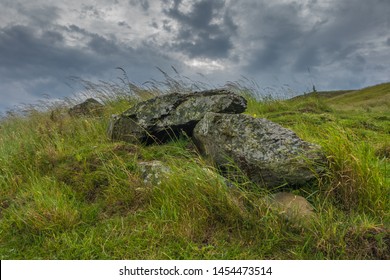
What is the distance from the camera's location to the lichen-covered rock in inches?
380

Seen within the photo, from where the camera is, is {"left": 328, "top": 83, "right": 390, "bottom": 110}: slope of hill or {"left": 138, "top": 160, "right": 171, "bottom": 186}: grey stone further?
{"left": 328, "top": 83, "right": 390, "bottom": 110}: slope of hill

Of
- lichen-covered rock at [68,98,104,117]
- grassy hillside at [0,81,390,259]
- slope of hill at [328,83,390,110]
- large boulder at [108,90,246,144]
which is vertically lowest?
grassy hillside at [0,81,390,259]

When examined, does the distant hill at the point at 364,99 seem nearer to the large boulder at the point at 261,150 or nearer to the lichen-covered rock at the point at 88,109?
the lichen-covered rock at the point at 88,109

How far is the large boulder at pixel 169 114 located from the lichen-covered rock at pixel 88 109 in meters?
3.34

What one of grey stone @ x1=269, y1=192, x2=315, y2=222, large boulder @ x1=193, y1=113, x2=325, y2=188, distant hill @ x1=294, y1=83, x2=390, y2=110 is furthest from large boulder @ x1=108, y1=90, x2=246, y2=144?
distant hill @ x1=294, y1=83, x2=390, y2=110

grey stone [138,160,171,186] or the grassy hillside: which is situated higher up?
Result: grey stone [138,160,171,186]

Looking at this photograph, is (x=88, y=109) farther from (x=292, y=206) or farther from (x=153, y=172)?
(x=292, y=206)

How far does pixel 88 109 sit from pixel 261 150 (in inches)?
292

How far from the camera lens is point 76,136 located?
7.48 meters

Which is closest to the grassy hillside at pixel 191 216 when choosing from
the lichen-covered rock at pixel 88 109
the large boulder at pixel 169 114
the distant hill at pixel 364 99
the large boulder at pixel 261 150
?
the large boulder at pixel 261 150

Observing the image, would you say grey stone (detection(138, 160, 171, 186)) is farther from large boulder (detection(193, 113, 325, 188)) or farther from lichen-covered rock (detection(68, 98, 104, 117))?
lichen-covered rock (detection(68, 98, 104, 117))

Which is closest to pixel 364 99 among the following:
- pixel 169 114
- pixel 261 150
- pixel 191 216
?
pixel 169 114

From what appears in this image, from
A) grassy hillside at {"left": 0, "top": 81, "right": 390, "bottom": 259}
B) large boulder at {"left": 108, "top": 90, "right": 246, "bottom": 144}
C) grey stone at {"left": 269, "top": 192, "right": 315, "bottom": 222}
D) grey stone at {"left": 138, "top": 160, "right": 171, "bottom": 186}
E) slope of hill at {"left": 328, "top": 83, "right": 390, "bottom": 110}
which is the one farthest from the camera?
slope of hill at {"left": 328, "top": 83, "right": 390, "bottom": 110}

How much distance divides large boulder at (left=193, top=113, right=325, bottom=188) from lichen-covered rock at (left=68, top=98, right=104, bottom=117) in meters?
5.67
